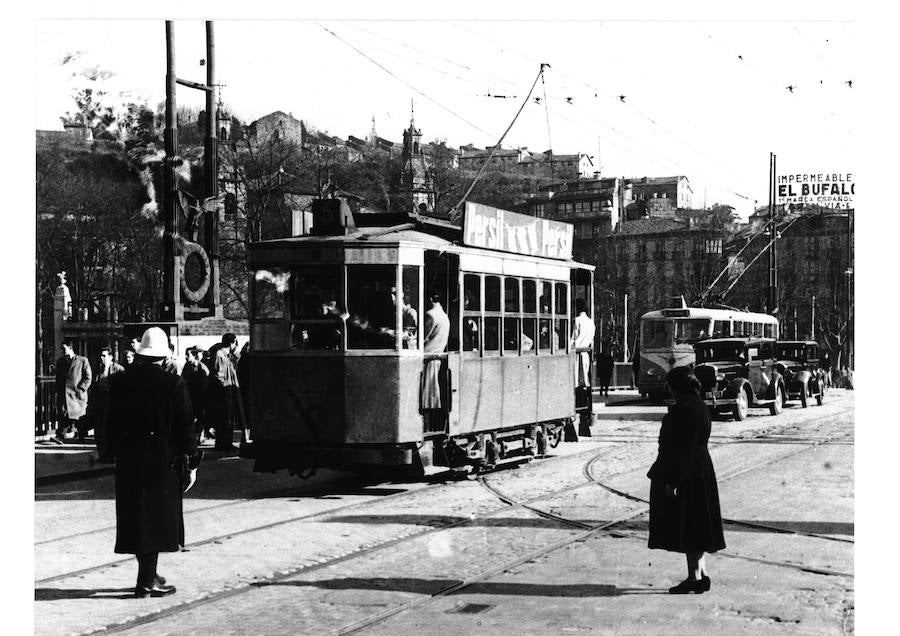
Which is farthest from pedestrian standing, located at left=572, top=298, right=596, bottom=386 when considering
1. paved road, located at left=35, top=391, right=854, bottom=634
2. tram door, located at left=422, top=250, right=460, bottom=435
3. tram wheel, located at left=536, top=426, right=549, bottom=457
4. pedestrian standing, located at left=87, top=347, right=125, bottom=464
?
pedestrian standing, located at left=87, top=347, right=125, bottom=464

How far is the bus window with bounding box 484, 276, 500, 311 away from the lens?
1317cm

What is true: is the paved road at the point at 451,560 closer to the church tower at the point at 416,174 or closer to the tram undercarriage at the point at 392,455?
the tram undercarriage at the point at 392,455

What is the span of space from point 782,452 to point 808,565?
312 inches

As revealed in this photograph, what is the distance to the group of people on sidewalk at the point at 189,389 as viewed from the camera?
15.1 m

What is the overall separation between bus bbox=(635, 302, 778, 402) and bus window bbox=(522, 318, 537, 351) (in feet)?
21.6

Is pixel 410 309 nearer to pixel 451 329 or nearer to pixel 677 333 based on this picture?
pixel 451 329

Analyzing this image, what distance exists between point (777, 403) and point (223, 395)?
1250 centimetres

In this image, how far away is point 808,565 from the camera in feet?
28.7

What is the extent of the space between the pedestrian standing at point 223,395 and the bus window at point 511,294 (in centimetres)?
403

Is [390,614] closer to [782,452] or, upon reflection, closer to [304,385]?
[304,385]

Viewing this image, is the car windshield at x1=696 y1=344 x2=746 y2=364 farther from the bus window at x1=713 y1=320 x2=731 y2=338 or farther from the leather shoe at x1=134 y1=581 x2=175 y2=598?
the leather shoe at x1=134 y1=581 x2=175 y2=598

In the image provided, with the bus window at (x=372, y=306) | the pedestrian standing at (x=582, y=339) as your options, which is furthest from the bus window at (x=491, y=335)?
the pedestrian standing at (x=582, y=339)

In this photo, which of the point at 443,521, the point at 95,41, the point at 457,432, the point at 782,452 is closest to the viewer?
the point at 95,41
